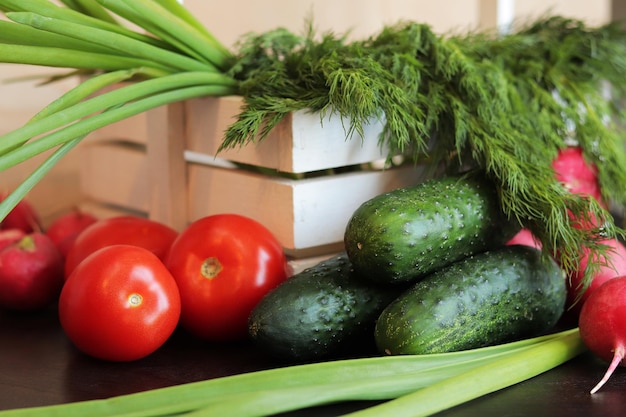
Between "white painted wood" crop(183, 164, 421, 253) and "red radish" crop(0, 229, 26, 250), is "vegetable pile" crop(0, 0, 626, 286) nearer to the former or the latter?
"white painted wood" crop(183, 164, 421, 253)

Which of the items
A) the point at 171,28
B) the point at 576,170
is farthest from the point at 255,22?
the point at 576,170

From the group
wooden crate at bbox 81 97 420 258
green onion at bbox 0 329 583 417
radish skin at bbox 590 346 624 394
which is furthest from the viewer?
wooden crate at bbox 81 97 420 258

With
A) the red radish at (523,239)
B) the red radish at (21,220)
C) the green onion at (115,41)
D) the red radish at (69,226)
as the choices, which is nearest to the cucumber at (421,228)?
the red radish at (523,239)

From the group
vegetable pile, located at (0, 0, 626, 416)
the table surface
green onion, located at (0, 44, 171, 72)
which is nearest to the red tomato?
vegetable pile, located at (0, 0, 626, 416)

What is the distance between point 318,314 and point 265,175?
0.30 m

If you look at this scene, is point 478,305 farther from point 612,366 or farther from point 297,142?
point 297,142

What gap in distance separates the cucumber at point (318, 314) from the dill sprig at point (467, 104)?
0.20 m

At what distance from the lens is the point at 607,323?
35.8 inches

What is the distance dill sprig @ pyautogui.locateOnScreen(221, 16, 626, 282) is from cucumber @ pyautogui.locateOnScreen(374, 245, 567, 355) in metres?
0.04

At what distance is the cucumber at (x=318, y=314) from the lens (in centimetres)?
93

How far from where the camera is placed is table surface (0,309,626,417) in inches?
32.7

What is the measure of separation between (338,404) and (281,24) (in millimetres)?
910

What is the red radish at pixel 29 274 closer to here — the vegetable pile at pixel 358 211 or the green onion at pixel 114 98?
the vegetable pile at pixel 358 211

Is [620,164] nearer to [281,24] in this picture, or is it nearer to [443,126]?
[443,126]
